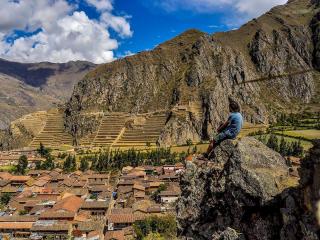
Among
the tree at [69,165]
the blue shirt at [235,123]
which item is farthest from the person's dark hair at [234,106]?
the tree at [69,165]

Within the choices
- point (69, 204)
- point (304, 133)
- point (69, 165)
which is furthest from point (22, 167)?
point (304, 133)

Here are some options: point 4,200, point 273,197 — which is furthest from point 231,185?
point 4,200

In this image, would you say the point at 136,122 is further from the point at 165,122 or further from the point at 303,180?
the point at 303,180

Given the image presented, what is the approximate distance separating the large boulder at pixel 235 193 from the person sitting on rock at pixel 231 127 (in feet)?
0.82

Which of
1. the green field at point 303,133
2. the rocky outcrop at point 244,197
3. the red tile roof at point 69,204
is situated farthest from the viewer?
the green field at point 303,133

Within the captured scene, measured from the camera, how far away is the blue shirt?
43.7 ft

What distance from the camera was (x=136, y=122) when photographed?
19988 centimetres

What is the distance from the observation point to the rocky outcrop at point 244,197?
1019cm

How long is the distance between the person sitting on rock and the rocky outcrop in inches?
9.7

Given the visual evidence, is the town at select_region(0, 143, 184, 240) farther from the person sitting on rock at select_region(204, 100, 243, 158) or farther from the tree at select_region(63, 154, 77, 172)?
the person sitting on rock at select_region(204, 100, 243, 158)

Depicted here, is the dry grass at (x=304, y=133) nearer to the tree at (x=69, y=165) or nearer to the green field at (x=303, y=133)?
the green field at (x=303, y=133)

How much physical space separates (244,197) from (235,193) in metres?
0.34

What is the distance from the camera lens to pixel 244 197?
11914mm

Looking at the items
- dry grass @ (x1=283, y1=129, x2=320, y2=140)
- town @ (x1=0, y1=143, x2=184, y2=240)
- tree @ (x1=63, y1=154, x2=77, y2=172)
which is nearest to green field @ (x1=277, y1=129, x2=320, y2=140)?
dry grass @ (x1=283, y1=129, x2=320, y2=140)
